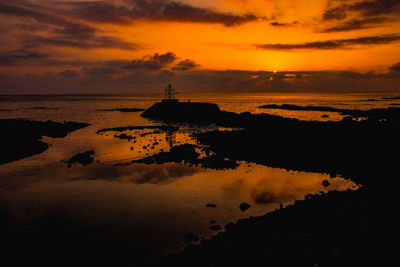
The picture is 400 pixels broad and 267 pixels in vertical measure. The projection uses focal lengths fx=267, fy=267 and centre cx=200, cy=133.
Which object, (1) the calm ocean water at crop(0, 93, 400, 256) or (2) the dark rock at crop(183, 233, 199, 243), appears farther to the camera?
(1) the calm ocean water at crop(0, 93, 400, 256)

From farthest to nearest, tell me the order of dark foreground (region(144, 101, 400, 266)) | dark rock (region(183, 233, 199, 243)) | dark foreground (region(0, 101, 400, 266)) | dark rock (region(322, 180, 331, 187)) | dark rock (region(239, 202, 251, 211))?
dark rock (region(322, 180, 331, 187))
dark rock (region(239, 202, 251, 211))
dark rock (region(183, 233, 199, 243))
dark foreground (region(0, 101, 400, 266))
dark foreground (region(144, 101, 400, 266))

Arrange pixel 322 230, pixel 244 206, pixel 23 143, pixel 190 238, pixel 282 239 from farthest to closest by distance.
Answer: pixel 23 143, pixel 244 206, pixel 190 238, pixel 322 230, pixel 282 239

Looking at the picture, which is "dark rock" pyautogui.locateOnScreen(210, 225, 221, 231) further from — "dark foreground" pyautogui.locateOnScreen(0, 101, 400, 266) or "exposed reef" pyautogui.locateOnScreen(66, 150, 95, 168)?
"exposed reef" pyautogui.locateOnScreen(66, 150, 95, 168)

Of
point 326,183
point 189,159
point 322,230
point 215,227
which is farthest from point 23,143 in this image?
point 322,230

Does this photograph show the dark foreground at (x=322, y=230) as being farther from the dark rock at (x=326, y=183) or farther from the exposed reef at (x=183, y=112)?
the exposed reef at (x=183, y=112)

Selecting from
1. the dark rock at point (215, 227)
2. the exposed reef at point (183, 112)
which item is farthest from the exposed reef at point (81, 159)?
the exposed reef at point (183, 112)

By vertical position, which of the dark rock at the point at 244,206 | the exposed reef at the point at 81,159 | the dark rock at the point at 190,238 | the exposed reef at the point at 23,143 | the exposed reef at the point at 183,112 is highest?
the exposed reef at the point at 183,112

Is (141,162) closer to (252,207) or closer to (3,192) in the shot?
(3,192)

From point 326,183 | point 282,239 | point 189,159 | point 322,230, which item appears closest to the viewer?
point 282,239

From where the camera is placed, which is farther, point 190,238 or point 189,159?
point 189,159

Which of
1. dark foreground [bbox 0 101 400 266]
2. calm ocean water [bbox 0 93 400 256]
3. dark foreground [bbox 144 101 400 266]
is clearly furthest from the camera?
calm ocean water [bbox 0 93 400 256]

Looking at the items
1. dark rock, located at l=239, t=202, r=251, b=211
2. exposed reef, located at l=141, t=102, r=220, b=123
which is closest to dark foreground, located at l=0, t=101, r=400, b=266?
dark rock, located at l=239, t=202, r=251, b=211

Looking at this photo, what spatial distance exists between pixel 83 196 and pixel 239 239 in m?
13.0

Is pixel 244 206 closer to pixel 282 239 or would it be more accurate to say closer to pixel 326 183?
pixel 282 239
